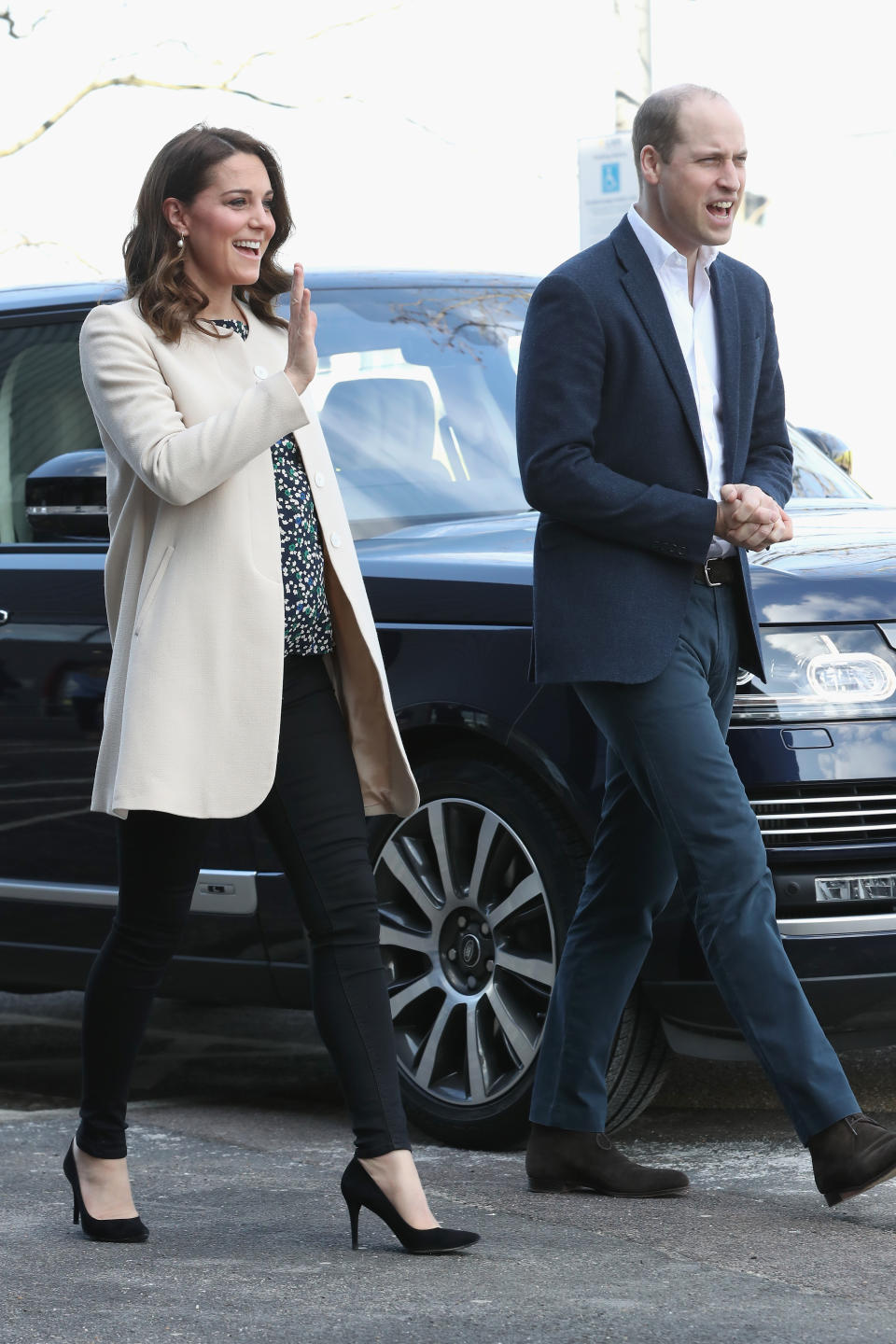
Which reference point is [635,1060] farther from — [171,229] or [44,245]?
[44,245]

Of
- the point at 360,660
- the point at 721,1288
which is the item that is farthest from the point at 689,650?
the point at 721,1288

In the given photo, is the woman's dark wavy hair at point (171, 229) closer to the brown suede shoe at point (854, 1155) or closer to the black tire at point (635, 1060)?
the black tire at point (635, 1060)

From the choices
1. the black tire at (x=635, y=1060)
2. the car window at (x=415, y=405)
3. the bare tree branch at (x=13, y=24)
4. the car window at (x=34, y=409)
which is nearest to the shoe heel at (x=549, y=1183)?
the black tire at (x=635, y=1060)

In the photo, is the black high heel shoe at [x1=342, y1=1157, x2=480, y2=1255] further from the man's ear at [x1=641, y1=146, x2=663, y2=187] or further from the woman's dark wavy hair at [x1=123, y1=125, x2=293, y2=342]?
the man's ear at [x1=641, y1=146, x2=663, y2=187]

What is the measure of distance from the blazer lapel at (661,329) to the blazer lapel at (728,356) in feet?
0.30

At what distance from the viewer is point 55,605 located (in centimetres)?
516

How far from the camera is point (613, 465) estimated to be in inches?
156

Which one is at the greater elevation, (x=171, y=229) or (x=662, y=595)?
(x=171, y=229)

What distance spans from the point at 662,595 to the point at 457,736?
2.84 ft

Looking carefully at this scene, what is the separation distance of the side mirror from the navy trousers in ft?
4.66

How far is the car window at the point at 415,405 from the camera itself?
5.16m

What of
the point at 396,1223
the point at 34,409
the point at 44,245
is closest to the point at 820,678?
the point at 396,1223

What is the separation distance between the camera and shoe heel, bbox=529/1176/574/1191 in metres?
4.14

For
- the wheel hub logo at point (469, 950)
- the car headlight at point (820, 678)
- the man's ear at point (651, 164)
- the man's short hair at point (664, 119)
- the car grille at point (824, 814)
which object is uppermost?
the man's short hair at point (664, 119)
